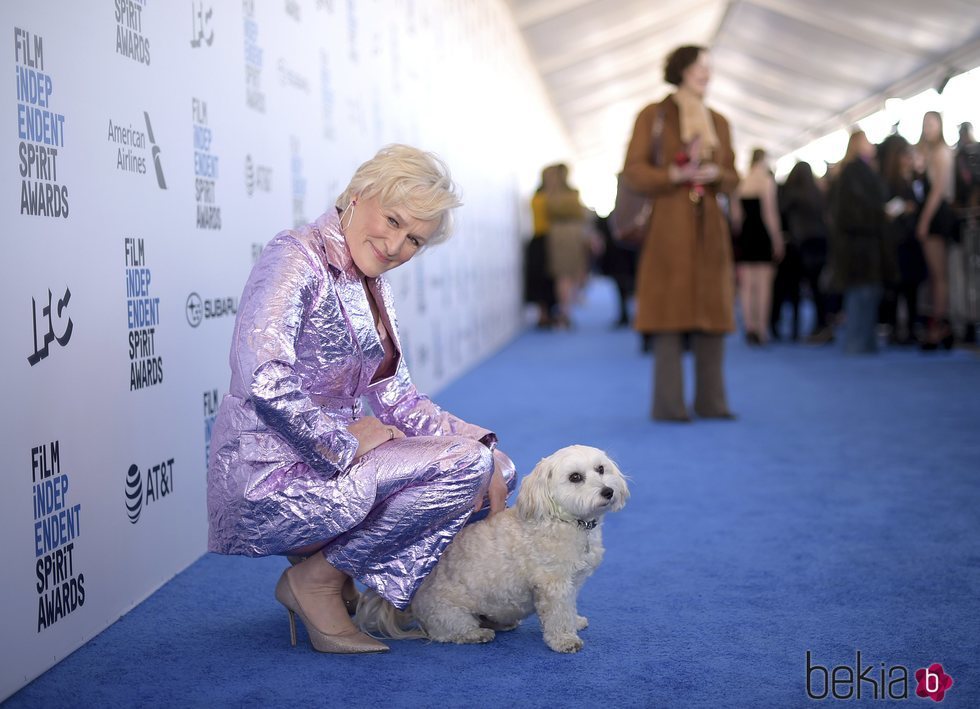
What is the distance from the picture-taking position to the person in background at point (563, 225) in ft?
37.0

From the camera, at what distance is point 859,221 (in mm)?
7395

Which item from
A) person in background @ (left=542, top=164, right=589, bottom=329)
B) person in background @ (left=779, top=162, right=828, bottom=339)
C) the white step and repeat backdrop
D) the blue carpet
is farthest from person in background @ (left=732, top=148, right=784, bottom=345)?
the white step and repeat backdrop

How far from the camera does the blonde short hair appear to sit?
213 cm

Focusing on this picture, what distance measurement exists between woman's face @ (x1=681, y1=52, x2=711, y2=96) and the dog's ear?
3139 millimetres

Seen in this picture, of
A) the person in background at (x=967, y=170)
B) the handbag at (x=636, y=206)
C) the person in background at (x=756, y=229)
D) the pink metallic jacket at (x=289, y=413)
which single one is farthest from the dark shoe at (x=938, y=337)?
the pink metallic jacket at (x=289, y=413)

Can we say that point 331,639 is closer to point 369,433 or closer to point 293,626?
point 293,626

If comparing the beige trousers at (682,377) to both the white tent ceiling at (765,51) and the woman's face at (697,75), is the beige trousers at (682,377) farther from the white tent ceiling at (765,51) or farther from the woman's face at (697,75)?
the white tent ceiling at (765,51)

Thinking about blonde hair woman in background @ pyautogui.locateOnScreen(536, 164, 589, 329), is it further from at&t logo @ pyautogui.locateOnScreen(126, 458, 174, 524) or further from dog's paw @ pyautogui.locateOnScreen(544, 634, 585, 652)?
dog's paw @ pyautogui.locateOnScreen(544, 634, 585, 652)

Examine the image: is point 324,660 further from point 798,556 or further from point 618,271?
point 618,271

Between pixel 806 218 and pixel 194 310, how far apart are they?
6.74 metres

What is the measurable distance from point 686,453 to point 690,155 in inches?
53.3

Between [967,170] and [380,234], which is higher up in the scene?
[967,170]

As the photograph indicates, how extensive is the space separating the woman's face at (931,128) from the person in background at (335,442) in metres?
6.15

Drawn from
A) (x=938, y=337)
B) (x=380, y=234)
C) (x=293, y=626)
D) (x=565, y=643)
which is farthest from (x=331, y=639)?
(x=938, y=337)
